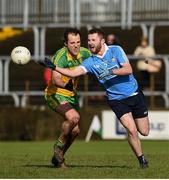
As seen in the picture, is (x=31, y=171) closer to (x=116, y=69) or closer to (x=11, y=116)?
(x=116, y=69)

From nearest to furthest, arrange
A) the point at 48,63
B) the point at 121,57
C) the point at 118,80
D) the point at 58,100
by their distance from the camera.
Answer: the point at 48,63
the point at 121,57
the point at 118,80
the point at 58,100

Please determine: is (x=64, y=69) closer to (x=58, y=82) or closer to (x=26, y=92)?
(x=58, y=82)

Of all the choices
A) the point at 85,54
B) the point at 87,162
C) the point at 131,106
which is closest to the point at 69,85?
the point at 85,54

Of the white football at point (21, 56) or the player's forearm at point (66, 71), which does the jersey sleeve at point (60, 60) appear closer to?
the player's forearm at point (66, 71)

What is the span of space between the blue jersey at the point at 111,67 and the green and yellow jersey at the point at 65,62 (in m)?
0.59

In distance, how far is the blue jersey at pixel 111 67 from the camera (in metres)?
15.3

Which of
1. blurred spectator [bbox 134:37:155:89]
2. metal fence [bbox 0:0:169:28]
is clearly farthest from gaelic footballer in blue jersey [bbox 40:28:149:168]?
metal fence [bbox 0:0:169:28]

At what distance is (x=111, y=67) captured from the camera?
15312 mm

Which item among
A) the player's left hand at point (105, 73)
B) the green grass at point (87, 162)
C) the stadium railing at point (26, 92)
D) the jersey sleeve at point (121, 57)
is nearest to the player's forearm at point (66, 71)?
the player's left hand at point (105, 73)

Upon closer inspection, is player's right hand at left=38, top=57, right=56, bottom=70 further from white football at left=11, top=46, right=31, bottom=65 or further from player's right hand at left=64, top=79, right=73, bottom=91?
player's right hand at left=64, top=79, right=73, bottom=91

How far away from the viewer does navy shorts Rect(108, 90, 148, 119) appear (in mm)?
15352

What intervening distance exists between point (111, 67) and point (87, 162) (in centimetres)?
272

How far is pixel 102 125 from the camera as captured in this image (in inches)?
1081

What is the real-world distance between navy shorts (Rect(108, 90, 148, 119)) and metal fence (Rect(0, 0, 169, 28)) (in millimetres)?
18024
